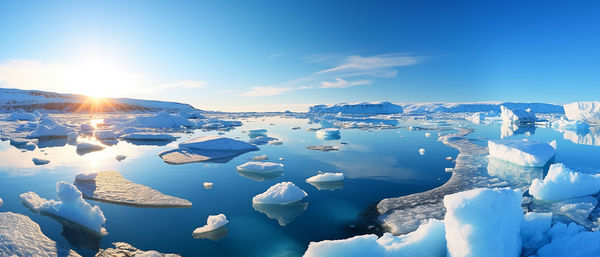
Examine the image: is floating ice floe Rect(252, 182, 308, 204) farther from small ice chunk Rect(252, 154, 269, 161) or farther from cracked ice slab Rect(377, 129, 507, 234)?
small ice chunk Rect(252, 154, 269, 161)

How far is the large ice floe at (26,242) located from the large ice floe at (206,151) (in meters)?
5.16

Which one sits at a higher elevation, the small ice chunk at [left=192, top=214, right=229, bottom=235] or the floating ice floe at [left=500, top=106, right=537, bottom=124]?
the floating ice floe at [left=500, top=106, right=537, bottom=124]

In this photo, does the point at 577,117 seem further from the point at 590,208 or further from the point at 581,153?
the point at 590,208

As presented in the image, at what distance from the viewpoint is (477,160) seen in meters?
9.73

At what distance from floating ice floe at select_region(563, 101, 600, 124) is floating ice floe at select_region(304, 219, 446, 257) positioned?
34066 millimetres

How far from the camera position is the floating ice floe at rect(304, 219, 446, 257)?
301 cm

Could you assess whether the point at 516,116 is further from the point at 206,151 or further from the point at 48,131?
the point at 48,131

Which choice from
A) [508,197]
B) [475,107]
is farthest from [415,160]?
[475,107]

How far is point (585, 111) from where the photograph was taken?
28109 mm

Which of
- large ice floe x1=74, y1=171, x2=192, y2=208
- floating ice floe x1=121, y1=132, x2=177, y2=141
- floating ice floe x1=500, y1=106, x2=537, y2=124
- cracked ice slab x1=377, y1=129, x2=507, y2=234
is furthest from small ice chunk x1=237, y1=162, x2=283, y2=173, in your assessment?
floating ice floe x1=500, y1=106, x2=537, y2=124

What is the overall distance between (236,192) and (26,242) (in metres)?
3.33

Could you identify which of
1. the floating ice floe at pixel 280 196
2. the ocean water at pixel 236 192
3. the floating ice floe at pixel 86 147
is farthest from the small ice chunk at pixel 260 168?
the floating ice floe at pixel 86 147

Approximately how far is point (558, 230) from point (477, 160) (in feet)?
21.7

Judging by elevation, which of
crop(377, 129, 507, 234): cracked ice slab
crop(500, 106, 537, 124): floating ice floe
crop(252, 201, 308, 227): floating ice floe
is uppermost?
crop(500, 106, 537, 124): floating ice floe
